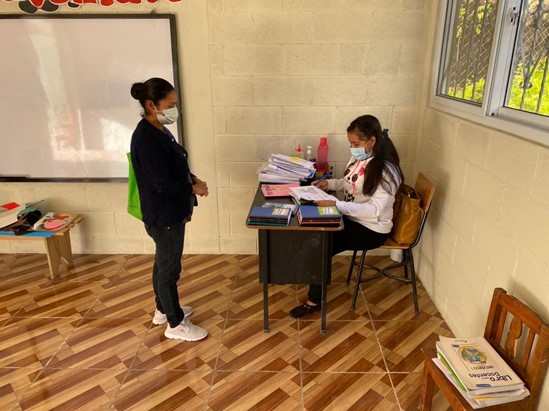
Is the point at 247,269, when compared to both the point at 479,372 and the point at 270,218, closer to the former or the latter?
the point at 270,218

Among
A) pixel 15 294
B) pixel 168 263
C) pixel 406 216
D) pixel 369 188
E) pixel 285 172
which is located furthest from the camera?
pixel 15 294

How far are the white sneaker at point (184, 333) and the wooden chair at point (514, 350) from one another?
1.26 metres

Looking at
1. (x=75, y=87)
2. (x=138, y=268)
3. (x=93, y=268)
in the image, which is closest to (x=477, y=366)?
(x=138, y=268)

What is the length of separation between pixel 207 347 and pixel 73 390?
Answer: 0.70 metres

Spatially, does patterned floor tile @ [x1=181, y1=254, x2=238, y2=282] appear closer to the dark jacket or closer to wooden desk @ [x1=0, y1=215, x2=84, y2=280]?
wooden desk @ [x1=0, y1=215, x2=84, y2=280]

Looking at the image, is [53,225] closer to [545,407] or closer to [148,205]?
[148,205]

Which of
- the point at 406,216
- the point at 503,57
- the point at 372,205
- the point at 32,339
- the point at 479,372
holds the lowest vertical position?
the point at 32,339

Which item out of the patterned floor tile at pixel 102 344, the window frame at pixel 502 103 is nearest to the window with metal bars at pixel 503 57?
the window frame at pixel 502 103

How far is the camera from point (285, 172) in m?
2.85

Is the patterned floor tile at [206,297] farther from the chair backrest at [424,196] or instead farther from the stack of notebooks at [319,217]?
the chair backrest at [424,196]

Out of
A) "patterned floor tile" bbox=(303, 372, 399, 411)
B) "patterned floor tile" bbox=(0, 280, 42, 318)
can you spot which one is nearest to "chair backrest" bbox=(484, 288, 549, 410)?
"patterned floor tile" bbox=(303, 372, 399, 411)

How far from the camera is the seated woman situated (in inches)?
94.0

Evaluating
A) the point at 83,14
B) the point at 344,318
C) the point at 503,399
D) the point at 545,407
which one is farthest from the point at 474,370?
the point at 83,14

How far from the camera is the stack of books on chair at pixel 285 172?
2.85 m
